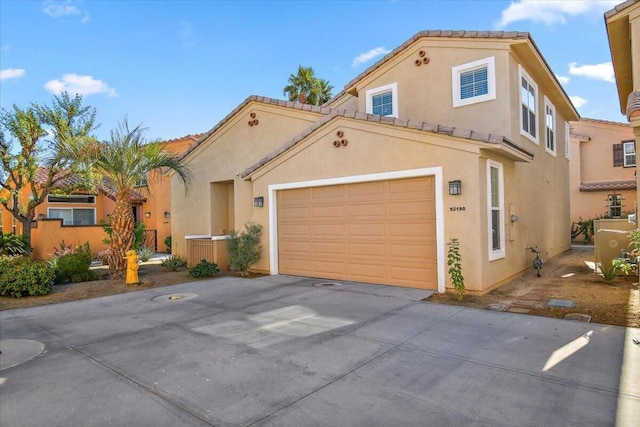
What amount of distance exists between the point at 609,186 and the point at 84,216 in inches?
1140

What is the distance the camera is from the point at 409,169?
847 cm

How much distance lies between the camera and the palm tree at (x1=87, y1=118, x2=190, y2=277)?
1035 cm

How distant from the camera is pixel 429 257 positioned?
8.30 metres

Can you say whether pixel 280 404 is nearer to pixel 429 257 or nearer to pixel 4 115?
pixel 429 257

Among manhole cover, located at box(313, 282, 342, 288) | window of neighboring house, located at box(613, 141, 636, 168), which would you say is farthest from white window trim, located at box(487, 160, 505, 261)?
window of neighboring house, located at box(613, 141, 636, 168)

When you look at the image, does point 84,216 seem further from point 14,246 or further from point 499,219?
point 499,219

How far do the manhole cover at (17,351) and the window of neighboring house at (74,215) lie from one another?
1663 centimetres

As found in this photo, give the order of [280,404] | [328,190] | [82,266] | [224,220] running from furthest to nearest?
1. [224,220]
2. [82,266]
3. [328,190]
4. [280,404]

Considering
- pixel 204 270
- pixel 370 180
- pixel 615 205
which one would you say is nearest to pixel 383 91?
pixel 370 180

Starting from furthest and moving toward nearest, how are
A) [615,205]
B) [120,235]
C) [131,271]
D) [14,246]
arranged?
[615,205] < [14,246] < [120,235] < [131,271]

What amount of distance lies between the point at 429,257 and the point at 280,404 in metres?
5.63

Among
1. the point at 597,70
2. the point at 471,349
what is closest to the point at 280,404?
the point at 471,349

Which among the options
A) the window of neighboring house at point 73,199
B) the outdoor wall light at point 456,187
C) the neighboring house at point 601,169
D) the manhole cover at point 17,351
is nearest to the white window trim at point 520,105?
the outdoor wall light at point 456,187

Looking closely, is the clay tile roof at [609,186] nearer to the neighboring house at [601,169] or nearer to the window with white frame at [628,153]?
the neighboring house at [601,169]
